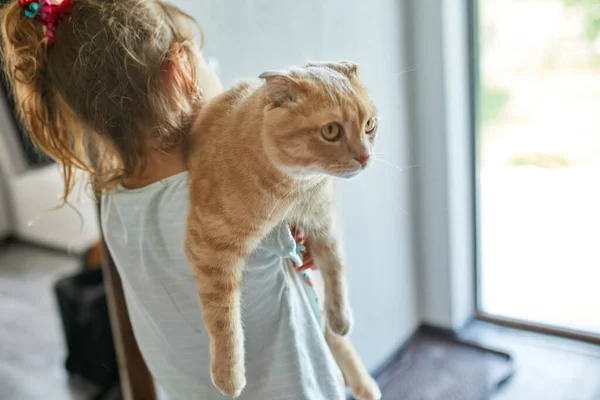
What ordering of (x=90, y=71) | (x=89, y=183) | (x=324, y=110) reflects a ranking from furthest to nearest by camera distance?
(x=89, y=183) → (x=90, y=71) → (x=324, y=110)

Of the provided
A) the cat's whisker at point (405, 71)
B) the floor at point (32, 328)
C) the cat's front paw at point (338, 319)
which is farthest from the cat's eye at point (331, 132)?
the cat's whisker at point (405, 71)

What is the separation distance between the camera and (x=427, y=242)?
189 cm

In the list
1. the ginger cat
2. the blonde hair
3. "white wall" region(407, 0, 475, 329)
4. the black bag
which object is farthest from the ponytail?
"white wall" region(407, 0, 475, 329)

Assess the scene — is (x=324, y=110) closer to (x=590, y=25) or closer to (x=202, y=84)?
(x=202, y=84)

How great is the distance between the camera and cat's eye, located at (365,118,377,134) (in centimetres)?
66

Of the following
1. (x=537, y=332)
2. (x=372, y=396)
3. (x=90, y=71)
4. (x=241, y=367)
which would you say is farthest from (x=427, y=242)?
(x=90, y=71)

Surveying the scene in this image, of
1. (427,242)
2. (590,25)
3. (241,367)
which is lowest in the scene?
(427,242)

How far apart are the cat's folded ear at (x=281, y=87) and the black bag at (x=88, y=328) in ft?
2.14

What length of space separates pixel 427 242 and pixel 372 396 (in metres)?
1.03

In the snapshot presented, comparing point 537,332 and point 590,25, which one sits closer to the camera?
point 590,25

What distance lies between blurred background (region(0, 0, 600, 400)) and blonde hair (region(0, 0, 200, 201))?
0.45m

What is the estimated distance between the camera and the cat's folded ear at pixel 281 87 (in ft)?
1.93

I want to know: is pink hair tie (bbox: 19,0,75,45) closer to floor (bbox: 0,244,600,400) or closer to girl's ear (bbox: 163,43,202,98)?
girl's ear (bbox: 163,43,202,98)

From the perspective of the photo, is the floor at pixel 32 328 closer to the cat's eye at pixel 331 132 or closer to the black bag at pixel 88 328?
the black bag at pixel 88 328
